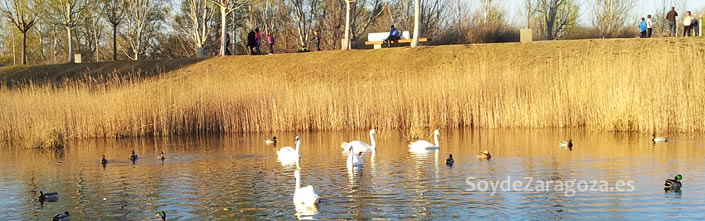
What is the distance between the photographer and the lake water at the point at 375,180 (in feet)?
39.9

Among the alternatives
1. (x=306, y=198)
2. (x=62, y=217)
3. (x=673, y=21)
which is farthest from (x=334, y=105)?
(x=673, y=21)

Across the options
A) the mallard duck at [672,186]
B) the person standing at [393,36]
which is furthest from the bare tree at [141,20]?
the mallard duck at [672,186]

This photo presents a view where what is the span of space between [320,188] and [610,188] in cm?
490

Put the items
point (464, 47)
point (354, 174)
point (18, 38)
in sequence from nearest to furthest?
point (354, 174) → point (464, 47) → point (18, 38)

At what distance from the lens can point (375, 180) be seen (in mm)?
15039

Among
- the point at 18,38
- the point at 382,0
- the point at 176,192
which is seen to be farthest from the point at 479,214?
the point at 18,38

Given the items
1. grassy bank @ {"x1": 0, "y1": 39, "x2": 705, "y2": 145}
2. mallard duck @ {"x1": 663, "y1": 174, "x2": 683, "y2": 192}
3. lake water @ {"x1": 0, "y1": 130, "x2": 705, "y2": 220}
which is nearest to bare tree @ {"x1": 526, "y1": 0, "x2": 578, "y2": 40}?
grassy bank @ {"x1": 0, "y1": 39, "x2": 705, "y2": 145}

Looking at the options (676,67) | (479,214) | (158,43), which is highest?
(158,43)

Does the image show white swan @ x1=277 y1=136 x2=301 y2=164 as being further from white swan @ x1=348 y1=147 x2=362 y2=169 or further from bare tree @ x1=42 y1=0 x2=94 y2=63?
bare tree @ x1=42 y1=0 x2=94 y2=63

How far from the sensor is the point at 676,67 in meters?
22.8

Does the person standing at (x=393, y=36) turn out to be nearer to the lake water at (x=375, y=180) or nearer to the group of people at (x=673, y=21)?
the group of people at (x=673, y=21)

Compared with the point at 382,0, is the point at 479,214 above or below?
below

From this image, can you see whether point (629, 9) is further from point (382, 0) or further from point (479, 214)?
point (479, 214)

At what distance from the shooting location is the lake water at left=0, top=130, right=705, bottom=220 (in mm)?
12148
